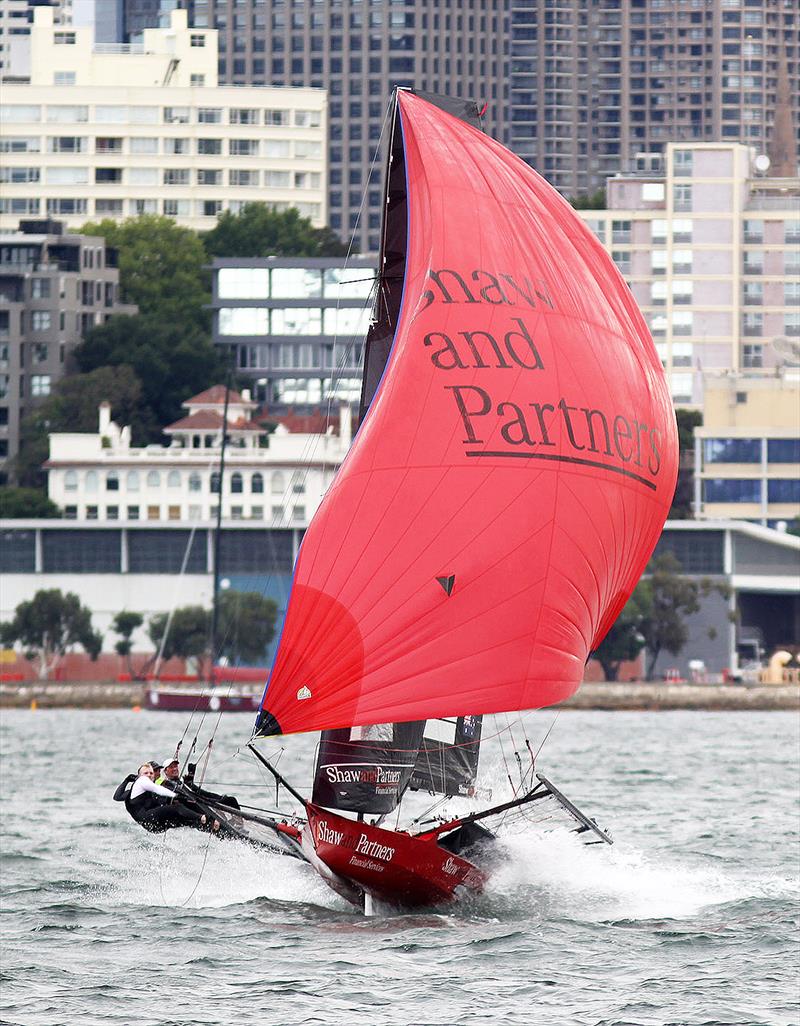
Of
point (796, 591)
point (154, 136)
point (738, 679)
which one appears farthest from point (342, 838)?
point (154, 136)

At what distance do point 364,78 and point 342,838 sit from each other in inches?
6864

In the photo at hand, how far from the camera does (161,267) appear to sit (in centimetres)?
14512

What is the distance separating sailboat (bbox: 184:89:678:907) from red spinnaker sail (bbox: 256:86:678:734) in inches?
0.9

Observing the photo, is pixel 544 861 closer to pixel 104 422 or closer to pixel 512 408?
pixel 512 408

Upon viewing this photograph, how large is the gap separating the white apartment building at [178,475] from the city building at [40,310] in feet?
34.2

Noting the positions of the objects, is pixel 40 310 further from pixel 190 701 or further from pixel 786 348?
pixel 190 701

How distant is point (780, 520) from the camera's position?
110 m

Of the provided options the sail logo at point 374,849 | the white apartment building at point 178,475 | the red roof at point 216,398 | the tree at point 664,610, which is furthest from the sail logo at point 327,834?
the red roof at point 216,398

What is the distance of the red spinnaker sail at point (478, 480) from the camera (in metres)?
23.5

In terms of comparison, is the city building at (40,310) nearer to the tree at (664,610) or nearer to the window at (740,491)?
the window at (740,491)

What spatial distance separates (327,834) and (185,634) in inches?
2886

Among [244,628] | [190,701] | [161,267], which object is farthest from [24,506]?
[161,267]

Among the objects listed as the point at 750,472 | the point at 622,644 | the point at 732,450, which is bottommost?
the point at 622,644

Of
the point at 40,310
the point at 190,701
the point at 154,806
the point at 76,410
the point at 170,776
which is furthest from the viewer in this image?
the point at 40,310
